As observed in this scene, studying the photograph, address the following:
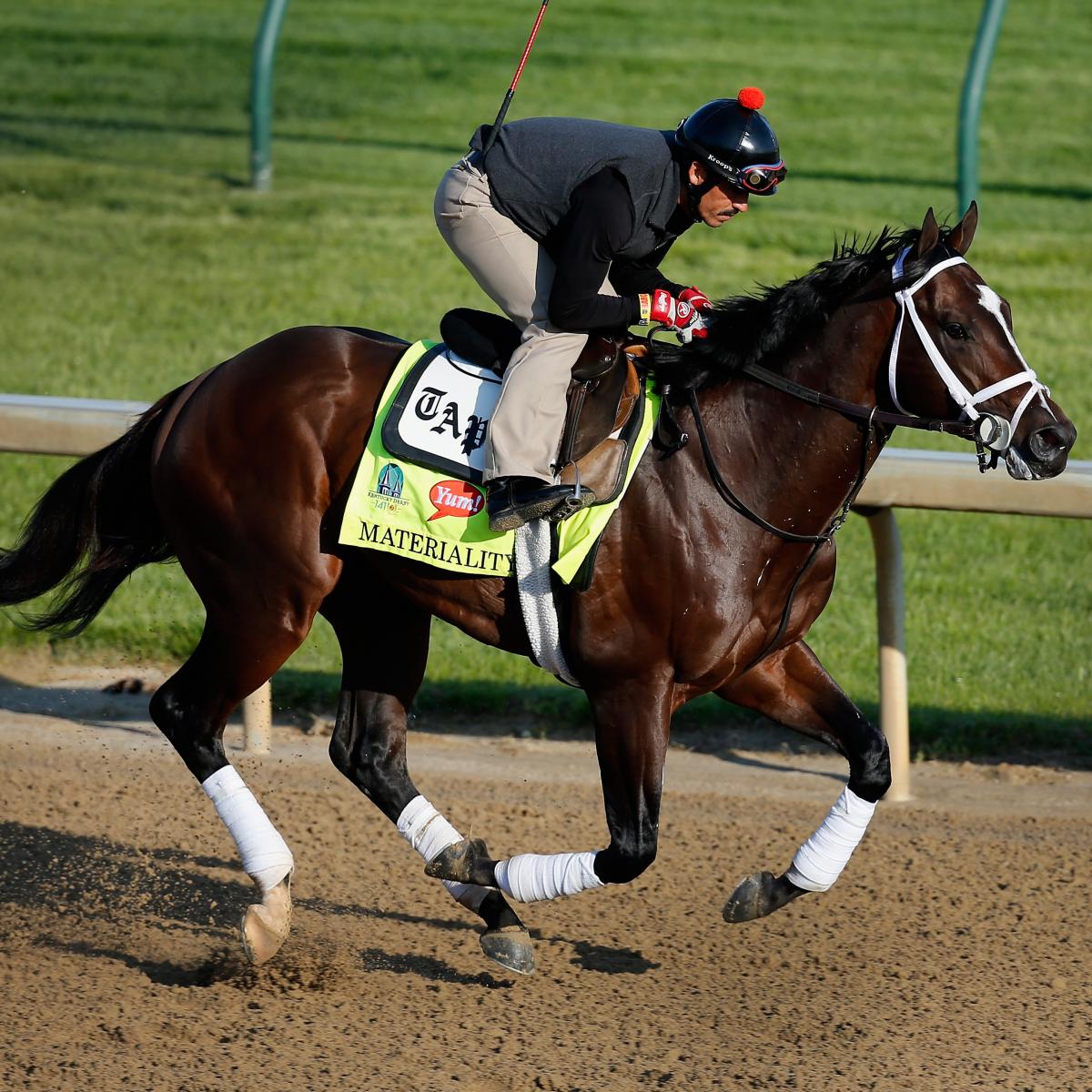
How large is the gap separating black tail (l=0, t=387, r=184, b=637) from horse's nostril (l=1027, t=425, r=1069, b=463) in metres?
2.54

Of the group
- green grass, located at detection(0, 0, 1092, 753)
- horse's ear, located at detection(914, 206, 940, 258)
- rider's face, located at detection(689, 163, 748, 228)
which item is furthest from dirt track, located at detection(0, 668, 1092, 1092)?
rider's face, located at detection(689, 163, 748, 228)

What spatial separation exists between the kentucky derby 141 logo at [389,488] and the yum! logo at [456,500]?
0.09 meters

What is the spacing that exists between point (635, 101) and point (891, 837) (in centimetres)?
1179

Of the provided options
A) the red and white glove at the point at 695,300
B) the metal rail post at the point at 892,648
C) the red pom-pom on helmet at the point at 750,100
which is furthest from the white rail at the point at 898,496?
the red pom-pom on helmet at the point at 750,100

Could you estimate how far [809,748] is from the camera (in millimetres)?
6434

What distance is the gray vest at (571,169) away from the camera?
4289 millimetres

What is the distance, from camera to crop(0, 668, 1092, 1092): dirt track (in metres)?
4.06

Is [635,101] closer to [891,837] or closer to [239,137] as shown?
[239,137]

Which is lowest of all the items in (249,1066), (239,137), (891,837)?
(239,137)

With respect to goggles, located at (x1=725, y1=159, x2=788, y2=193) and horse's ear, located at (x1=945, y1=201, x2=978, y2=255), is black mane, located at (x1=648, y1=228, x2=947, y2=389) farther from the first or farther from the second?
goggles, located at (x1=725, y1=159, x2=788, y2=193)

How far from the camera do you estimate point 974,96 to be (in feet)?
38.6

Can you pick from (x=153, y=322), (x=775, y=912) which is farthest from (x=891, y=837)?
(x=153, y=322)

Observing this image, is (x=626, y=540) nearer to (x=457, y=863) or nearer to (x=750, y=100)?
(x=457, y=863)

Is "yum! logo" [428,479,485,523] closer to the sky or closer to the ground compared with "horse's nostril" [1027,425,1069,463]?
closer to the ground
